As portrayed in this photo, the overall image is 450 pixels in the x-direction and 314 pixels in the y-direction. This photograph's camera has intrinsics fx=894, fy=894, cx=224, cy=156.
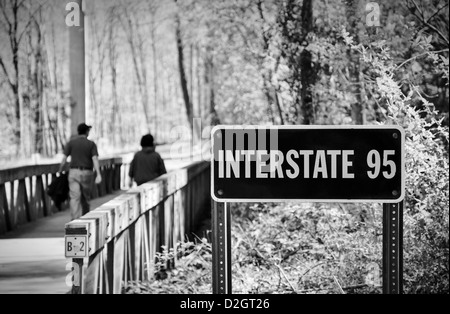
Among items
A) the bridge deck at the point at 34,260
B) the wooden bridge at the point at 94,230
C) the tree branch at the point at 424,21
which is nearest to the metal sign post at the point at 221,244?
the wooden bridge at the point at 94,230

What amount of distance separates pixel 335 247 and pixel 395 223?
3742mm

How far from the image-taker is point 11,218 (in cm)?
1284

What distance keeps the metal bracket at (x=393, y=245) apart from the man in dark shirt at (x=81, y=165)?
726 cm

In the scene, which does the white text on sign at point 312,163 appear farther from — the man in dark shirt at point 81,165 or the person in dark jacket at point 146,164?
the person in dark jacket at point 146,164

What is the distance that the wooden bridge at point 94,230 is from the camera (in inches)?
231

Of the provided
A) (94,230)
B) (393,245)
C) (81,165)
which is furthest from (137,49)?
(393,245)

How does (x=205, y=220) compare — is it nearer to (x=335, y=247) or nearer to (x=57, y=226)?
(x=57, y=226)

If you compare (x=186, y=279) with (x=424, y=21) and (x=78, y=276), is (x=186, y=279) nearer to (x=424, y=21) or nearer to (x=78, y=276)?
(x=78, y=276)

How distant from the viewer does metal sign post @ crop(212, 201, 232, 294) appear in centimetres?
323

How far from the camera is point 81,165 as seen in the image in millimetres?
10375

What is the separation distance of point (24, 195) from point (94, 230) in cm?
878

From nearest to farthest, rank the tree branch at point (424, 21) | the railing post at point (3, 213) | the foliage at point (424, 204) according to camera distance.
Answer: the foliage at point (424, 204)
the tree branch at point (424, 21)
the railing post at point (3, 213)

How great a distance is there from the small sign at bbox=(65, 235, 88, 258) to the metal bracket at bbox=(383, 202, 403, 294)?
8.24 ft

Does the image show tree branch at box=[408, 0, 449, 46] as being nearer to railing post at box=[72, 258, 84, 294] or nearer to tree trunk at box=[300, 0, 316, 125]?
tree trunk at box=[300, 0, 316, 125]
